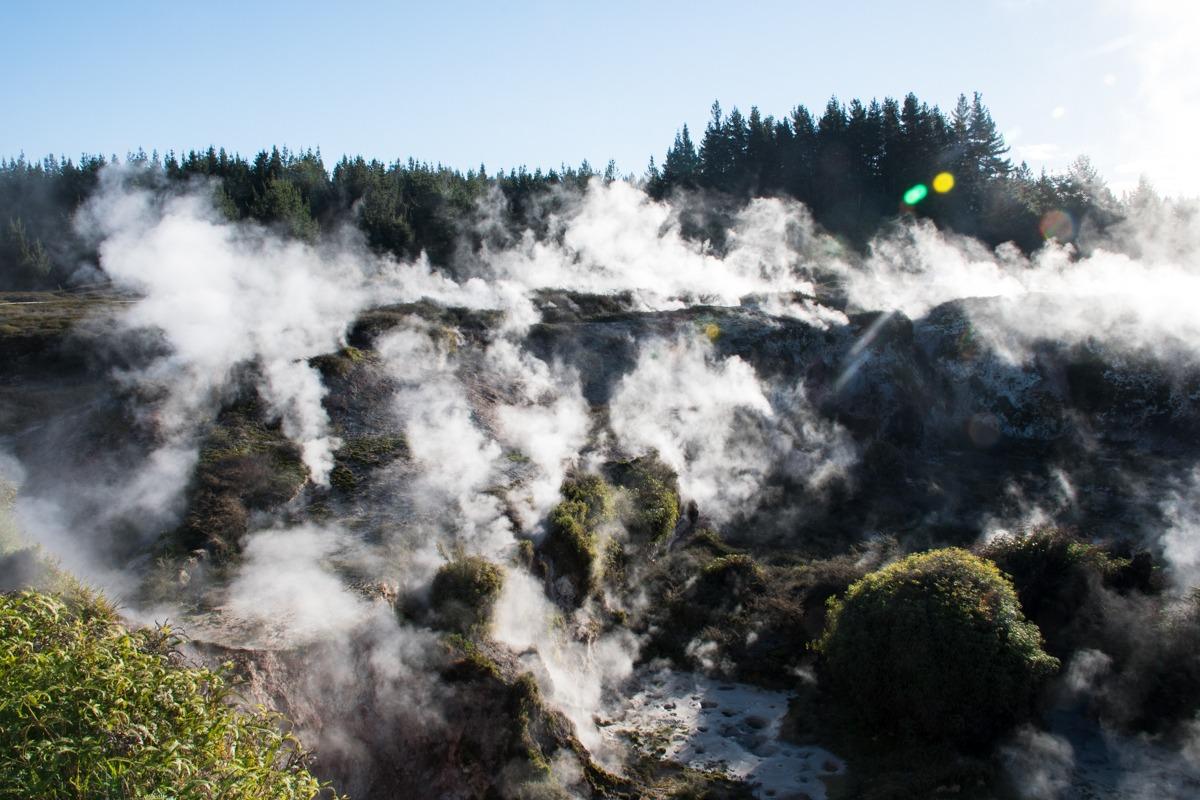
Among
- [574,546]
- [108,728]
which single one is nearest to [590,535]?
Result: [574,546]

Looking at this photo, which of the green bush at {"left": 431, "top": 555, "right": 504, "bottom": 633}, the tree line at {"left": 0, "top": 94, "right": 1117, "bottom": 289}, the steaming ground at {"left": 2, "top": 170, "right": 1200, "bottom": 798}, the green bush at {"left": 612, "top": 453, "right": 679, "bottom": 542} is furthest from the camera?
the tree line at {"left": 0, "top": 94, "right": 1117, "bottom": 289}

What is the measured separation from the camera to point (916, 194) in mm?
50031

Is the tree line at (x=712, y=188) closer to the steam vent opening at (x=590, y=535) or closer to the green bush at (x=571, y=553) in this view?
the steam vent opening at (x=590, y=535)

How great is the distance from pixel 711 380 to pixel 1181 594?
41.5ft

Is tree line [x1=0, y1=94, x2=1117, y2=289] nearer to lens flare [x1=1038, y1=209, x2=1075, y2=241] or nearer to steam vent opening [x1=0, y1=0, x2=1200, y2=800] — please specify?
lens flare [x1=1038, y1=209, x2=1075, y2=241]

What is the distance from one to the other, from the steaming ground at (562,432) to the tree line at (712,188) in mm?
9226

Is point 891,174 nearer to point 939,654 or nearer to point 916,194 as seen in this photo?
point 916,194

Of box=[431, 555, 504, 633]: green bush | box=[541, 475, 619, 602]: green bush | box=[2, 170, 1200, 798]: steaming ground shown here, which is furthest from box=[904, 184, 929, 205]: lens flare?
box=[431, 555, 504, 633]: green bush

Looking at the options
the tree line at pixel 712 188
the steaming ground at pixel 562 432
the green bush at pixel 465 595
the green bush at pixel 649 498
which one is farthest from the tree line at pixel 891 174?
the green bush at pixel 465 595

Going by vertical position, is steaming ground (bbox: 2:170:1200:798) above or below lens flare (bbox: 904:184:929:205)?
below

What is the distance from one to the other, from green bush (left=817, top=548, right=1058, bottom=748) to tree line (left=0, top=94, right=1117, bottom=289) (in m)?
33.5

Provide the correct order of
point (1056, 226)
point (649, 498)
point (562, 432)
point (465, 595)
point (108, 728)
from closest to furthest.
A: point (108, 728), point (465, 595), point (649, 498), point (562, 432), point (1056, 226)

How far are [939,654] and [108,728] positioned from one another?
9320 mm

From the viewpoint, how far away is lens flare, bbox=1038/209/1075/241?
46.7m
